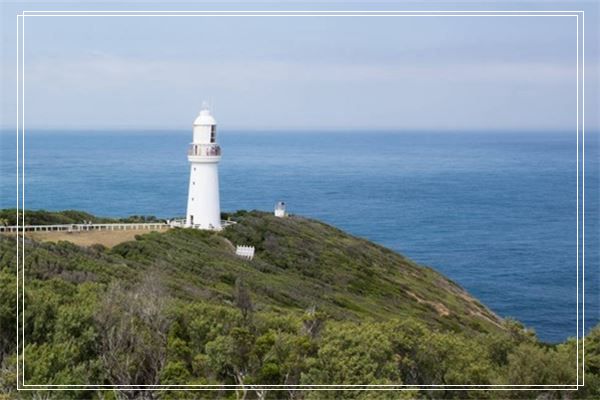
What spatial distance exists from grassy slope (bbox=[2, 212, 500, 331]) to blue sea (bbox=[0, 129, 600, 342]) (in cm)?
199

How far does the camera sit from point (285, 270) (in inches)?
1091

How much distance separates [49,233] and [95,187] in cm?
1085

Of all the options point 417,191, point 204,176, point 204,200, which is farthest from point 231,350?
point 417,191

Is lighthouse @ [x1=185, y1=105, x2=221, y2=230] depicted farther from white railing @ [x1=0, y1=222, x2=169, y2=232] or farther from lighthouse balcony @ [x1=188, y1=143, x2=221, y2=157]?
white railing @ [x1=0, y1=222, x2=169, y2=232]

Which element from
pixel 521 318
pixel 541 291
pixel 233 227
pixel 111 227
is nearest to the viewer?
pixel 541 291

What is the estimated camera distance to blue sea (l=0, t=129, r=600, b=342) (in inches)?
802

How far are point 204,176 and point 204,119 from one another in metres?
2.54

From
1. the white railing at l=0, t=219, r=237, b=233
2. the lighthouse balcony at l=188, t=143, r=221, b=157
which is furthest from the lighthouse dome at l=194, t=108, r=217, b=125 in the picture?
the white railing at l=0, t=219, r=237, b=233

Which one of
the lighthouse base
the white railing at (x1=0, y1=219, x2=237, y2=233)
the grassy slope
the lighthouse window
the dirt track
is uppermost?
the lighthouse window

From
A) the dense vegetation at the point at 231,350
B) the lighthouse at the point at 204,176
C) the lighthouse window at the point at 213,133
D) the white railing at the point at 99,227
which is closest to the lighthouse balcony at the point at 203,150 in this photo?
the lighthouse at the point at 204,176

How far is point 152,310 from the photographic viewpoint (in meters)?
11.2

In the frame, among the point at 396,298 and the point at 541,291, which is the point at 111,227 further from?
the point at 541,291

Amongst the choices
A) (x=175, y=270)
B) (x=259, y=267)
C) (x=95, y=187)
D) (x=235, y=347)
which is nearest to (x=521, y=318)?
(x=259, y=267)

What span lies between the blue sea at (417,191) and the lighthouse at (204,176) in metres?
2.09
